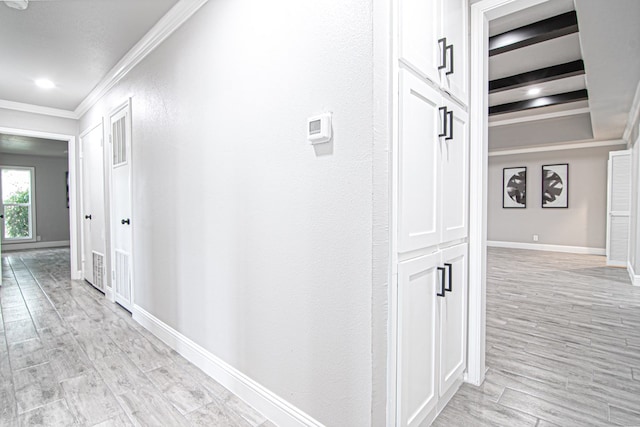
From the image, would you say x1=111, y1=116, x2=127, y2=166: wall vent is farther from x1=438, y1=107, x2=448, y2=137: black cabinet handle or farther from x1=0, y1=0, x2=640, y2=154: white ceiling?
x1=438, y1=107, x2=448, y2=137: black cabinet handle

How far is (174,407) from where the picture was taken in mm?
1786

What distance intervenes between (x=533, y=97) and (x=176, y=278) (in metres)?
6.65

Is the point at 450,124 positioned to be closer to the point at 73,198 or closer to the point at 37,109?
the point at 73,198

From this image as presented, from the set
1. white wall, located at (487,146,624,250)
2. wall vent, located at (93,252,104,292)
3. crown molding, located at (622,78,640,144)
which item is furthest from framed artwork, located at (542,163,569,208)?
wall vent, located at (93,252,104,292)

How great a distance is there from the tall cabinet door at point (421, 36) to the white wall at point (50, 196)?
34.6 feet

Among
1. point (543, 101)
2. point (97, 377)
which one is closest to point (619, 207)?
point (543, 101)

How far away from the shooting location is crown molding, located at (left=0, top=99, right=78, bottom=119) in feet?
14.6

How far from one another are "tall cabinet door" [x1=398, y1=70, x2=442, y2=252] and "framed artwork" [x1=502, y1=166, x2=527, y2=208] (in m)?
7.50

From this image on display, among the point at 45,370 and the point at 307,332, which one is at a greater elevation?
the point at 307,332

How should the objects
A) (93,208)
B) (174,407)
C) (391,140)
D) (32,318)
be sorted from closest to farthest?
(391,140) < (174,407) < (32,318) < (93,208)

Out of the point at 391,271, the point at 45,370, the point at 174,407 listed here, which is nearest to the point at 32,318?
the point at 45,370

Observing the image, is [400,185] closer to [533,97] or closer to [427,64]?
[427,64]

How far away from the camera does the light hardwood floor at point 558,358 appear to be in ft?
5.58

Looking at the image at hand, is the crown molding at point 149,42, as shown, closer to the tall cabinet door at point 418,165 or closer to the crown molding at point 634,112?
the tall cabinet door at point 418,165
